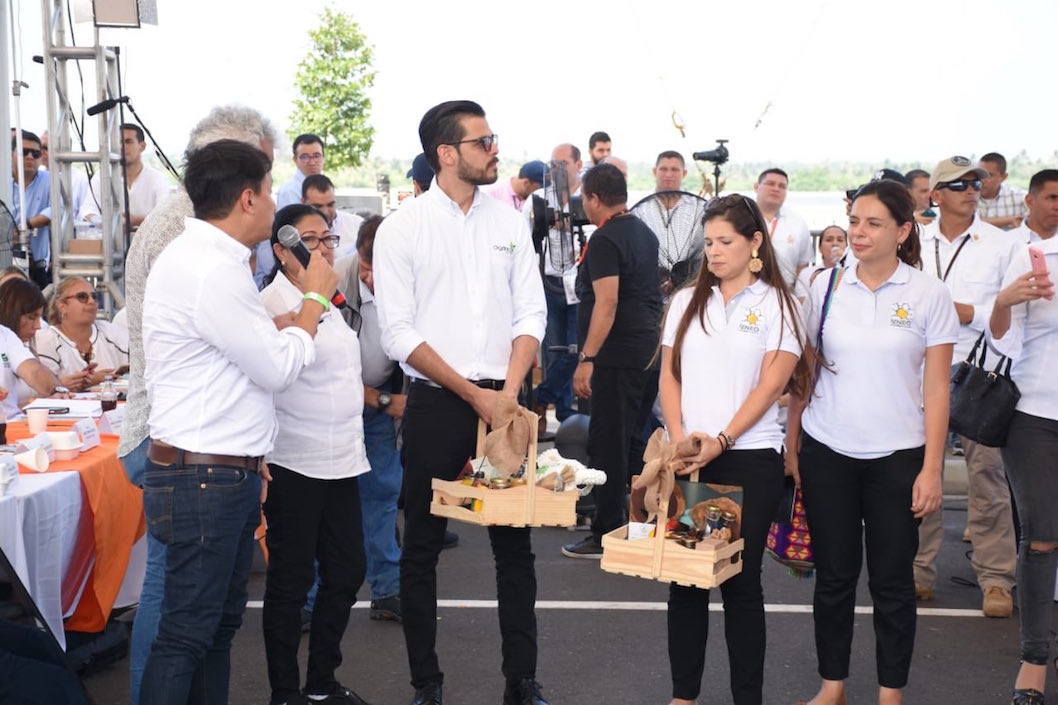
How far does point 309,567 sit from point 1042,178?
162 inches

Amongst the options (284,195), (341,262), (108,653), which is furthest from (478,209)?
(284,195)

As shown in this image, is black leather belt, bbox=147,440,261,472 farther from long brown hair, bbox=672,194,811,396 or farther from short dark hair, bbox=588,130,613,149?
short dark hair, bbox=588,130,613,149

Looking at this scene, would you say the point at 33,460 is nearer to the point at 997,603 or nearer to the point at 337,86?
the point at 997,603

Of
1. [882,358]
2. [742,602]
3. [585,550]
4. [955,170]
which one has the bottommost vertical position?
[585,550]

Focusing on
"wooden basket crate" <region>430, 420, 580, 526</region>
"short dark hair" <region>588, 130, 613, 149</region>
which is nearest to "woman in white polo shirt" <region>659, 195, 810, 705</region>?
"wooden basket crate" <region>430, 420, 580, 526</region>

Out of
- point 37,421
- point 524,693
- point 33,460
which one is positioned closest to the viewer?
point 524,693

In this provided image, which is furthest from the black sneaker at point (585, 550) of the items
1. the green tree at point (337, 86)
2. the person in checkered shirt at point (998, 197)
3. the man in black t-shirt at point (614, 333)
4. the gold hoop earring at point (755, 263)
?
the green tree at point (337, 86)

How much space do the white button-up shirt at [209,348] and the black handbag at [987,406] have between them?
7.89 ft

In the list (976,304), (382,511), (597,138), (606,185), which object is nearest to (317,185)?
(606,185)

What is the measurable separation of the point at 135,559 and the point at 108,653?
1.34ft

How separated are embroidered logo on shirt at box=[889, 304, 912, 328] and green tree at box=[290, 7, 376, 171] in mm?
24129

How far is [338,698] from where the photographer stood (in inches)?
157

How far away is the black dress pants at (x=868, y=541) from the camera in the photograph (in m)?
3.69

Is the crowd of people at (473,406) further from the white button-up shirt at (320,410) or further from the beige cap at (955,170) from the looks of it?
the beige cap at (955,170)
